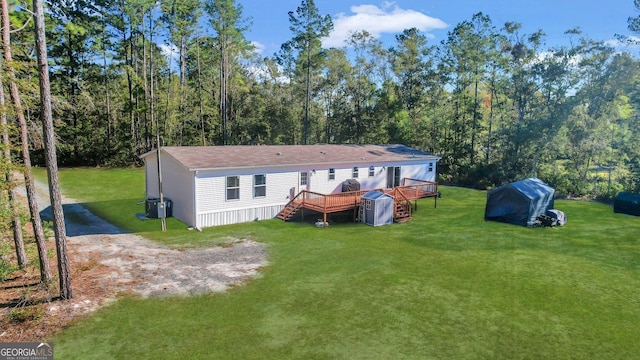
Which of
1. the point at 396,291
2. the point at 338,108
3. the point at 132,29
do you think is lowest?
the point at 396,291

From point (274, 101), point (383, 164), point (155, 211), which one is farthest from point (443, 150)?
point (155, 211)

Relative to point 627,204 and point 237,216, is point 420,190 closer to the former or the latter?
point 237,216

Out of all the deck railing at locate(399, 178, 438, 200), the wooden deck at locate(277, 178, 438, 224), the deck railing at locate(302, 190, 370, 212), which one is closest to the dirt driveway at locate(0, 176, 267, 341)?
the wooden deck at locate(277, 178, 438, 224)

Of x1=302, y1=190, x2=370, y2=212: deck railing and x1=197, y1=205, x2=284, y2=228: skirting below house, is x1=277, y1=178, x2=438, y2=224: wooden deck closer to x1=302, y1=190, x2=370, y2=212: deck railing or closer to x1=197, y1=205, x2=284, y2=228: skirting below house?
x1=302, y1=190, x2=370, y2=212: deck railing

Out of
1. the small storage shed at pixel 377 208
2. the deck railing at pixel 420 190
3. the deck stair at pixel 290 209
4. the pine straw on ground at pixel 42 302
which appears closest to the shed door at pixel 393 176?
the deck railing at pixel 420 190

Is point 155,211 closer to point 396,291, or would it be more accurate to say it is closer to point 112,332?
point 112,332
